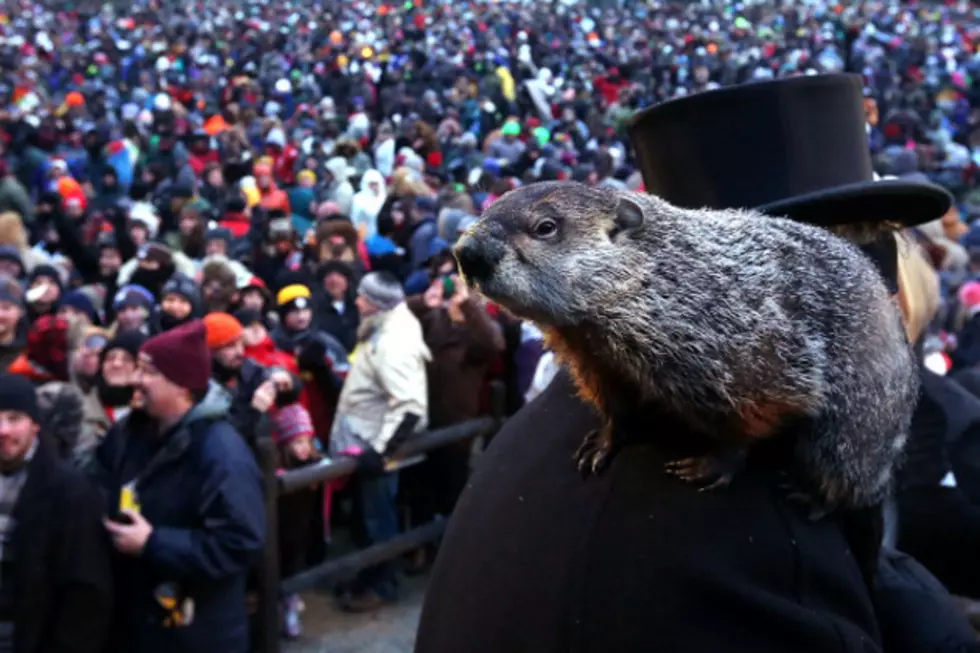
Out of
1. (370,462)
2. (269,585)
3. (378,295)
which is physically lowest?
(269,585)

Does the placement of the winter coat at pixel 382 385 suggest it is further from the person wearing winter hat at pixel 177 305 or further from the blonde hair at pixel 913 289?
the blonde hair at pixel 913 289

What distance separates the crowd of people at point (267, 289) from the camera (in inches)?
137

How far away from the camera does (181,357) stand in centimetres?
376

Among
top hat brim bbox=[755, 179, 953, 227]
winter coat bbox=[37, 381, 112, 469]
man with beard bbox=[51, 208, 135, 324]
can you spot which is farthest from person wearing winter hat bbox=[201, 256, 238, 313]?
top hat brim bbox=[755, 179, 953, 227]

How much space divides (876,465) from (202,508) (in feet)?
8.57

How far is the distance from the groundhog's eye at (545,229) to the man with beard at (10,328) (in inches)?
182

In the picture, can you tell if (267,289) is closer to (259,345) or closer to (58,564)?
(259,345)

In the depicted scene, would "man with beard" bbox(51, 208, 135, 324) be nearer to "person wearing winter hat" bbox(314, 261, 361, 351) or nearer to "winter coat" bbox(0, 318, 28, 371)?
"person wearing winter hat" bbox(314, 261, 361, 351)

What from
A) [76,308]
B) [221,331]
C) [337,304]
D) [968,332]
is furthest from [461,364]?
[968,332]

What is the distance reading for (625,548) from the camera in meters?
1.45

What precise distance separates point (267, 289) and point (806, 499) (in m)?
6.50

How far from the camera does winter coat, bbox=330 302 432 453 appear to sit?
18.2ft

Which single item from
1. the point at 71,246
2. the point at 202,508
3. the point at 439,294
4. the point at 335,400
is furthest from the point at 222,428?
the point at 71,246

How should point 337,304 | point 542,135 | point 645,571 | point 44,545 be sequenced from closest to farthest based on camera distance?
point 645,571, point 44,545, point 337,304, point 542,135
